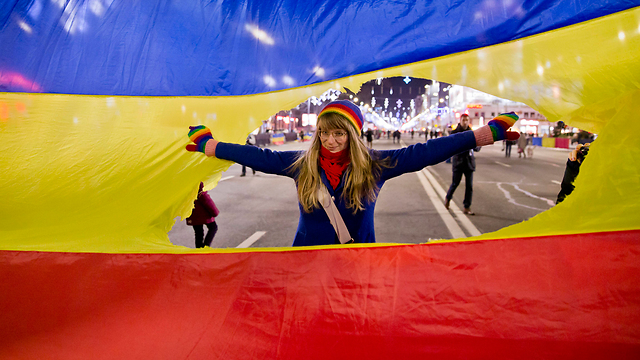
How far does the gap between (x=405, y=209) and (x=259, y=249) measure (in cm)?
655

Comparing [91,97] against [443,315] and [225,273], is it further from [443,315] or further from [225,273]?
[443,315]

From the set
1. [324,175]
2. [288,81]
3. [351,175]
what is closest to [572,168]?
[351,175]

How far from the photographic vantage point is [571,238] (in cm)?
151

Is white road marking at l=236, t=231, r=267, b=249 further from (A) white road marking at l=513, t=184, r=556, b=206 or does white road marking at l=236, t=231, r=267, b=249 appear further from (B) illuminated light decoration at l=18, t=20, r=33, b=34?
(A) white road marking at l=513, t=184, r=556, b=206

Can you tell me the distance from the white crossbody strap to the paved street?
356cm

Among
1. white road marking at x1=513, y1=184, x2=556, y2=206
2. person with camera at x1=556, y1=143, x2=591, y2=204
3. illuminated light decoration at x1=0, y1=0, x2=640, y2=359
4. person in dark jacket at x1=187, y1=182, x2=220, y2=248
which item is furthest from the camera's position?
white road marking at x1=513, y1=184, x2=556, y2=206

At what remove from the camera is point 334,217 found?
2.01 meters

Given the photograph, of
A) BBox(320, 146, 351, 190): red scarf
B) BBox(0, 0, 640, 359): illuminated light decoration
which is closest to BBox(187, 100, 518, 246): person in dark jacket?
BBox(320, 146, 351, 190): red scarf

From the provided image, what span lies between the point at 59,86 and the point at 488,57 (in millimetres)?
2561

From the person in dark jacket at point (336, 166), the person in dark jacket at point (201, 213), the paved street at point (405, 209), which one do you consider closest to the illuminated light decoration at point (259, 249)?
the person in dark jacket at point (336, 166)

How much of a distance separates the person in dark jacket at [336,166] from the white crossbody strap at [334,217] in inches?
0.8

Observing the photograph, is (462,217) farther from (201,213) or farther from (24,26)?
(24,26)

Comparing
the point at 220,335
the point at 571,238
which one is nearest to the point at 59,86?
the point at 220,335

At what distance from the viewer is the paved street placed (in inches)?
235
